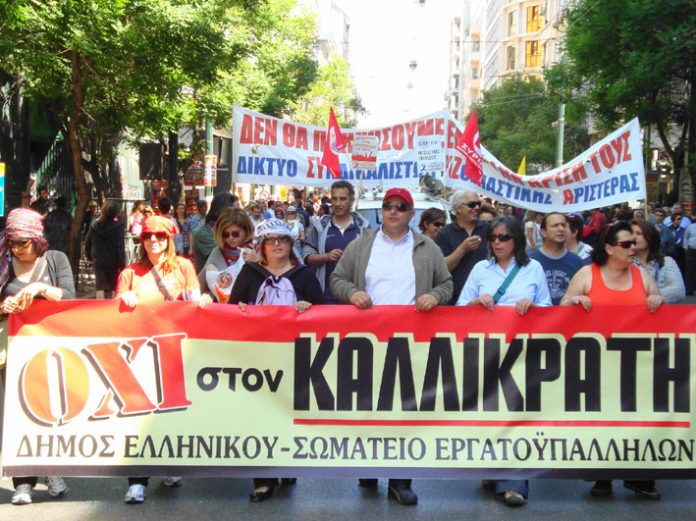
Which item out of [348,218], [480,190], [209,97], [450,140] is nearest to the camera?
[348,218]

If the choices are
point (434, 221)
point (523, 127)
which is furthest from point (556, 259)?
point (523, 127)

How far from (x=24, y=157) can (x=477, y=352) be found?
674 inches

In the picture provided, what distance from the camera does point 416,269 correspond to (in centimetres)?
649

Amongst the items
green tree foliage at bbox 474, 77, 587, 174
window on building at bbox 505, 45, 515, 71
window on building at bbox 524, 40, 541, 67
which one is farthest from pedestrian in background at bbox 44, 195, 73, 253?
window on building at bbox 505, 45, 515, 71

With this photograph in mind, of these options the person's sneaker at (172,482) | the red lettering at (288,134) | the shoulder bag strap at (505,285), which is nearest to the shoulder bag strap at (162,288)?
the person's sneaker at (172,482)

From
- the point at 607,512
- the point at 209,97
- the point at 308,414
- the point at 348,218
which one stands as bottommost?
the point at 607,512

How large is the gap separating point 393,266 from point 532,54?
92.1 metres

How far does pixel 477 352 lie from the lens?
625 centimetres

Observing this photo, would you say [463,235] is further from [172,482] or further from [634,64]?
[634,64]

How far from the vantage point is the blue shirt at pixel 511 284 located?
643 centimetres

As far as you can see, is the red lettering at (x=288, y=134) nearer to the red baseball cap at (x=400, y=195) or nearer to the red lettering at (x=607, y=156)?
the red lettering at (x=607, y=156)

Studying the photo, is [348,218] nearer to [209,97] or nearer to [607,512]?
[607,512]

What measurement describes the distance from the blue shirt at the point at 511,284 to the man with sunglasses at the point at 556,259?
2.86ft

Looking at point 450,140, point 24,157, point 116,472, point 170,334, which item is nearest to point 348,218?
point 450,140
